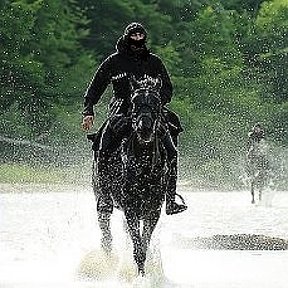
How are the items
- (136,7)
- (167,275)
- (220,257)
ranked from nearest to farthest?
(167,275)
(220,257)
(136,7)

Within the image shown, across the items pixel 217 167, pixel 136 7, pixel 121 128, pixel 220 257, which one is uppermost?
pixel 121 128

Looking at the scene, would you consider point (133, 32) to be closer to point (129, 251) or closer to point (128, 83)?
point (128, 83)

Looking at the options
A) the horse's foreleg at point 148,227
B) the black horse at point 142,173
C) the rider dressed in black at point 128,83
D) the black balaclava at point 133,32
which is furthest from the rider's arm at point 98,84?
the horse's foreleg at point 148,227

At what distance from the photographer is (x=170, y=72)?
2112 inches

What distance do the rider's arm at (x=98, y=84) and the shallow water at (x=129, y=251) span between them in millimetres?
1393

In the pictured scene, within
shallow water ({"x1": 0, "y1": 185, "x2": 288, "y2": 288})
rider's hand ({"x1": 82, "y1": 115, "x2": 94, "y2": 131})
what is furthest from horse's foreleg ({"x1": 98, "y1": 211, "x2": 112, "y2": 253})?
rider's hand ({"x1": 82, "y1": 115, "x2": 94, "y2": 131})

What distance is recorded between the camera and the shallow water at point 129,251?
11.3m

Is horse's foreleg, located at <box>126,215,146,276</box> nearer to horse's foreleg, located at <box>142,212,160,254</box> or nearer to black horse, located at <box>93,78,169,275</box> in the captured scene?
black horse, located at <box>93,78,169,275</box>

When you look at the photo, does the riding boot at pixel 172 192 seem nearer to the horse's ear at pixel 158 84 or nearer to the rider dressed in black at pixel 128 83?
the rider dressed in black at pixel 128 83

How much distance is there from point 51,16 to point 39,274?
42.3 m

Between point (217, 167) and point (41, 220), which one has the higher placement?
point (41, 220)

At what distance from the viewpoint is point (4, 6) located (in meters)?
51.8

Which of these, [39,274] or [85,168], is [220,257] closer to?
[39,274]

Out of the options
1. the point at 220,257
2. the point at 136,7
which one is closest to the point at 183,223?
the point at 220,257
